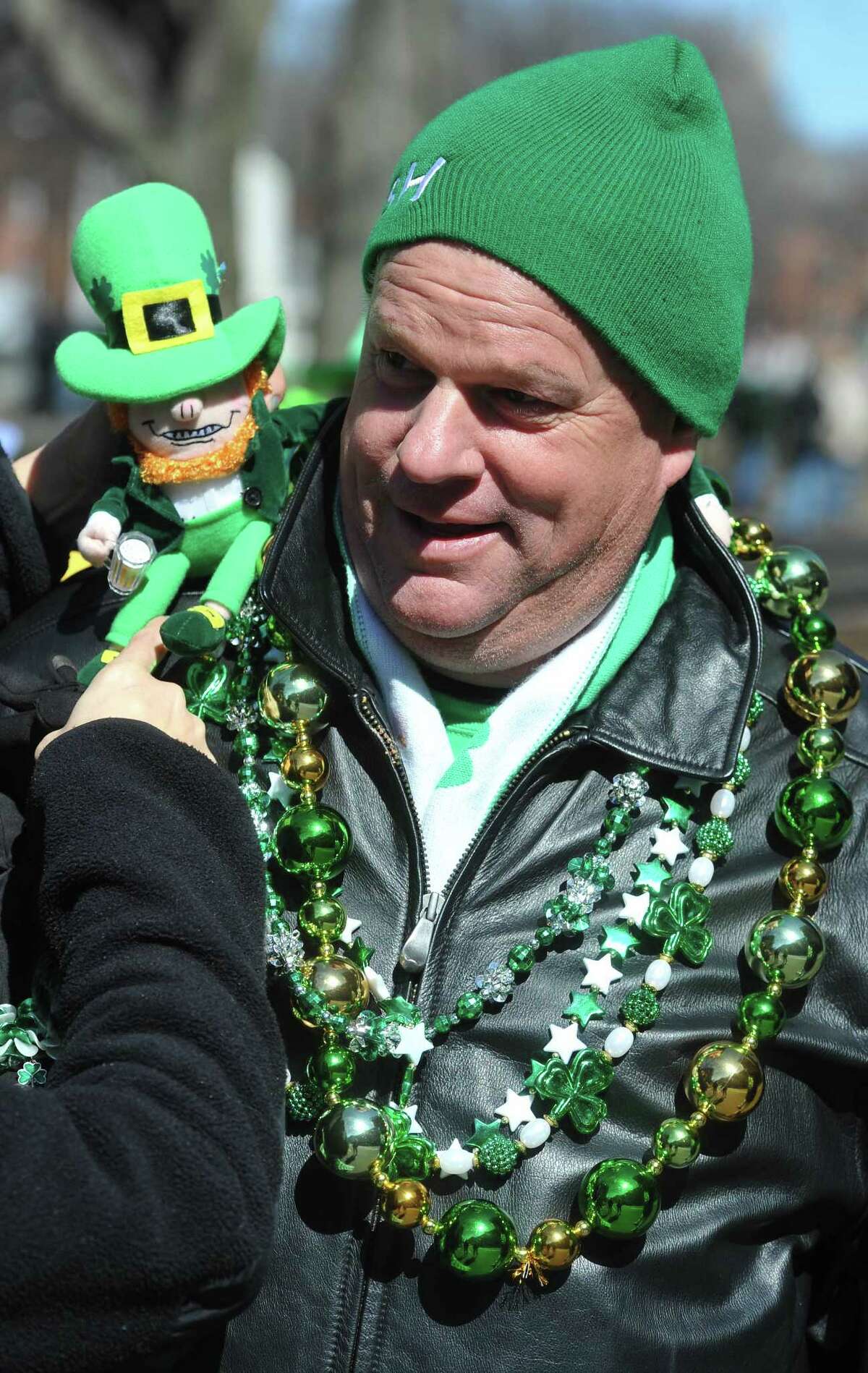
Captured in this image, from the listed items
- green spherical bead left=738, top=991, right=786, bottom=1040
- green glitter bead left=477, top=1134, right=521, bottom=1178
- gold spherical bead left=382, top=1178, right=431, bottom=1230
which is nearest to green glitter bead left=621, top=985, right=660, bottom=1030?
green spherical bead left=738, top=991, right=786, bottom=1040

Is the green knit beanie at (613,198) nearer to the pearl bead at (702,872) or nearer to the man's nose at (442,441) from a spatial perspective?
the man's nose at (442,441)

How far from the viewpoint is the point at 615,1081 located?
2.06m

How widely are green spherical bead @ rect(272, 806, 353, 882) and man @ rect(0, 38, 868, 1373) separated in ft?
0.23

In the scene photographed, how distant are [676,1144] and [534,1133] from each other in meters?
0.20

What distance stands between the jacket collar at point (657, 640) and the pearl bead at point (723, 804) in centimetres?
5

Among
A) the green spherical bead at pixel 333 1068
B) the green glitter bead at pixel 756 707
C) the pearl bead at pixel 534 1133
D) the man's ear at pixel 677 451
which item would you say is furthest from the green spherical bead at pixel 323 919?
the man's ear at pixel 677 451

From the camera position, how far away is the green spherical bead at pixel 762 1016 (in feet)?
6.75

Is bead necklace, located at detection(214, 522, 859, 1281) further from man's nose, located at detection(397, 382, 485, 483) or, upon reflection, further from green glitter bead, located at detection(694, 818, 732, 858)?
man's nose, located at detection(397, 382, 485, 483)

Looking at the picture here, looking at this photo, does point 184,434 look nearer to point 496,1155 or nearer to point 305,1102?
point 305,1102

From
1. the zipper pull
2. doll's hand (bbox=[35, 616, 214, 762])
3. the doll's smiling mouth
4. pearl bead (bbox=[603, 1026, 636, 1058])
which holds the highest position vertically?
the doll's smiling mouth

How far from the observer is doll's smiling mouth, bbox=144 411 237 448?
86.3 inches

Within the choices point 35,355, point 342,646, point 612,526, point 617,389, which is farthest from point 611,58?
point 35,355

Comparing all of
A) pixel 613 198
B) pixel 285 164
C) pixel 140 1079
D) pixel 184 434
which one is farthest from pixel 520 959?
pixel 285 164

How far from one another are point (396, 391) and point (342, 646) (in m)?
0.39
